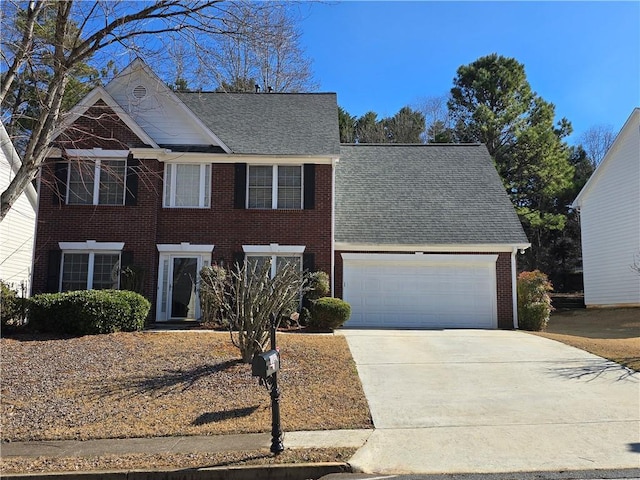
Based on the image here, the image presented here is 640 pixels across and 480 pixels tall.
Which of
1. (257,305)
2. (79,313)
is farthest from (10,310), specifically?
(257,305)

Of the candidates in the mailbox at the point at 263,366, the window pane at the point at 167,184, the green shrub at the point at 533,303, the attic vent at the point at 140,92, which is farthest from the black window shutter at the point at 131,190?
the green shrub at the point at 533,303

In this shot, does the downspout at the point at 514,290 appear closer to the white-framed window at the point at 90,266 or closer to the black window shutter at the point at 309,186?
the black window shutter at the point at 309,186

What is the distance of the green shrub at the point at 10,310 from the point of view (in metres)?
12.4

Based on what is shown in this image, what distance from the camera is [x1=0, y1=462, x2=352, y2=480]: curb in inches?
229

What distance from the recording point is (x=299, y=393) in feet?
28.6

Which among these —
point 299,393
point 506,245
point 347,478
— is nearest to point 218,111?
point 506,245

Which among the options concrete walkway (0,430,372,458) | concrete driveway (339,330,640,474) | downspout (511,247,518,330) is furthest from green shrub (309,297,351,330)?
concrete walkway (0,430,372,458)

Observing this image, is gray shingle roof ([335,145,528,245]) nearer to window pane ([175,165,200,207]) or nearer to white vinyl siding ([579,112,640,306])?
window pane ([175,165,200,207])

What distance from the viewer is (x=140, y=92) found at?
17156 mm

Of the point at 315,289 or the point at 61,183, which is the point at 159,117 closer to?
the point at 61,183

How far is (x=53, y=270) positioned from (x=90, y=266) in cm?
105

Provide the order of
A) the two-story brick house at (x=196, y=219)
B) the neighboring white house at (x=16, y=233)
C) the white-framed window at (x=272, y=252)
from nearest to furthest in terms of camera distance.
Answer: the neighboring white house at (x=16, y=233)
the two-story brick house at (x=196, y=219)
the white-framed window at (x=272, y=252)

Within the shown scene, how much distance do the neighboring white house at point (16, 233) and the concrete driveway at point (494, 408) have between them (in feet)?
34.5

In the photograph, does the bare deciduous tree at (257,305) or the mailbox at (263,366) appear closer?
the mailbox at (263,366)
